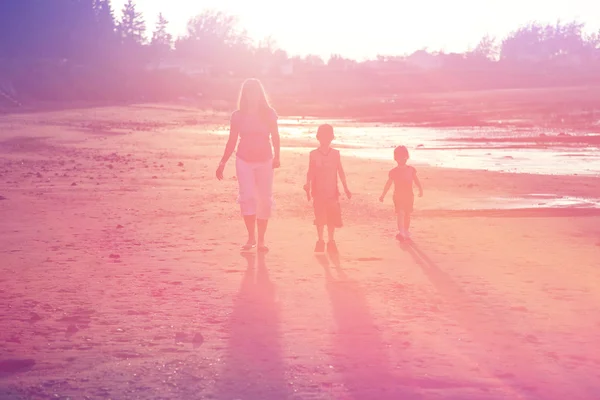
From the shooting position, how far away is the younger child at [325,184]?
940 centimetres

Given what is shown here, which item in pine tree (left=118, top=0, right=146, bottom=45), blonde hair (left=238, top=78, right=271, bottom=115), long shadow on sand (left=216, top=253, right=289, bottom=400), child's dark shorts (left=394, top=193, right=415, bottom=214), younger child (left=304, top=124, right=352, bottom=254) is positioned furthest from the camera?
pine tree (left=118, top=0, right=146, bottom=45)

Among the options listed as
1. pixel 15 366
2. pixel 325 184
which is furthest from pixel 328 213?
pixel 15 366

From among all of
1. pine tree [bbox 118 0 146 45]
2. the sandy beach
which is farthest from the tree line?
the sandy beach

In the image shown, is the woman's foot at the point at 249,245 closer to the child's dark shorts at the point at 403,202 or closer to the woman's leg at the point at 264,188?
the woman's leg at the point at 264,188

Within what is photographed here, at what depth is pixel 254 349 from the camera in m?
5.75

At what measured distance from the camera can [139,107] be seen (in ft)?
190

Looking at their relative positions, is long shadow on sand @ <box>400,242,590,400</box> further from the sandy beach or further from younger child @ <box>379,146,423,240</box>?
younger child @ <box>379,146,423,240</box>

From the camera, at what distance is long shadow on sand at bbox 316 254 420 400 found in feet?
16.4

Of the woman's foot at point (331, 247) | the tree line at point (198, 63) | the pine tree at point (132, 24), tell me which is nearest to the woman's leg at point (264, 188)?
the woman's foot at point (331, 247)

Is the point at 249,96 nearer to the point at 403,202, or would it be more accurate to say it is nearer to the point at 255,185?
the point at 255,185

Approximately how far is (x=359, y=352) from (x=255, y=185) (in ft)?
12.4

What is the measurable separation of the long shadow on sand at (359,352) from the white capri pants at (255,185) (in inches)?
66.0

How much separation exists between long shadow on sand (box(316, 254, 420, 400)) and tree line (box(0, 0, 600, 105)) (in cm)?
5267

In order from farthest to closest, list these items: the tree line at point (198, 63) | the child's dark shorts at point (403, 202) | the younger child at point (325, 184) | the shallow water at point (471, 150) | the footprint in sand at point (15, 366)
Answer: the tree line at point (198, 63) < the shallow water at point (471, 150) < the child's dark shorts at point (403, 202) < the younger child at point (325, 184) < the footprint in sand at point (15, 366)
